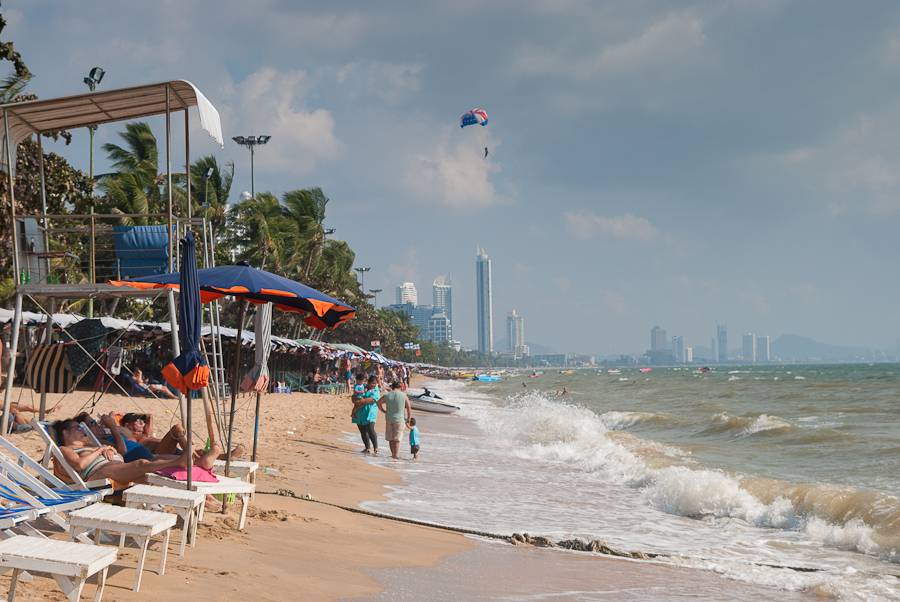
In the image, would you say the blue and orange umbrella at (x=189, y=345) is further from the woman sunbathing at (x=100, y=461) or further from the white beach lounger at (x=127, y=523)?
the white beach lounger at (x=127, y=523)

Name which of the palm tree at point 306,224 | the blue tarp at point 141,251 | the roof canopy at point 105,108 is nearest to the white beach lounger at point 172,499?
the roof canopy at point 105,108

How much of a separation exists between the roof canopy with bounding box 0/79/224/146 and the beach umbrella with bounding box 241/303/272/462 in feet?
6.56

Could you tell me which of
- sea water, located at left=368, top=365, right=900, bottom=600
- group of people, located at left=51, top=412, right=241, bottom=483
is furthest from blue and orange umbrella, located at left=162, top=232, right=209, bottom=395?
sea water, located at left=368, top=365, right=900, bottom=600

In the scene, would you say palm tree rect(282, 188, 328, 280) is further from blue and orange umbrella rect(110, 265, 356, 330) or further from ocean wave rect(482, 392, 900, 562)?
blue and orange umbrella rect(110, 265, 356, 330)

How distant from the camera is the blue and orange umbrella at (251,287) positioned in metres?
7.35

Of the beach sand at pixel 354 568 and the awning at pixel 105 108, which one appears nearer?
the beach sand at pixel 354 568

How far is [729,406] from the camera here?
35.9 meters

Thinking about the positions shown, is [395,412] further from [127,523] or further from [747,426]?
[747,426]

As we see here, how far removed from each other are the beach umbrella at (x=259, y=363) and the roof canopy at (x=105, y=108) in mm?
2000

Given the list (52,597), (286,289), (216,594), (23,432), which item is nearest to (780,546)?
(286,289)

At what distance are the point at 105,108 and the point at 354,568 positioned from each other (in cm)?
604

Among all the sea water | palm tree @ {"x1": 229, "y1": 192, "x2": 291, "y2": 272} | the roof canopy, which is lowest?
the sea water

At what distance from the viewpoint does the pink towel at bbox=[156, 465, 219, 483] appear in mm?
6402

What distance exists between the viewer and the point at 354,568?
636 cm
